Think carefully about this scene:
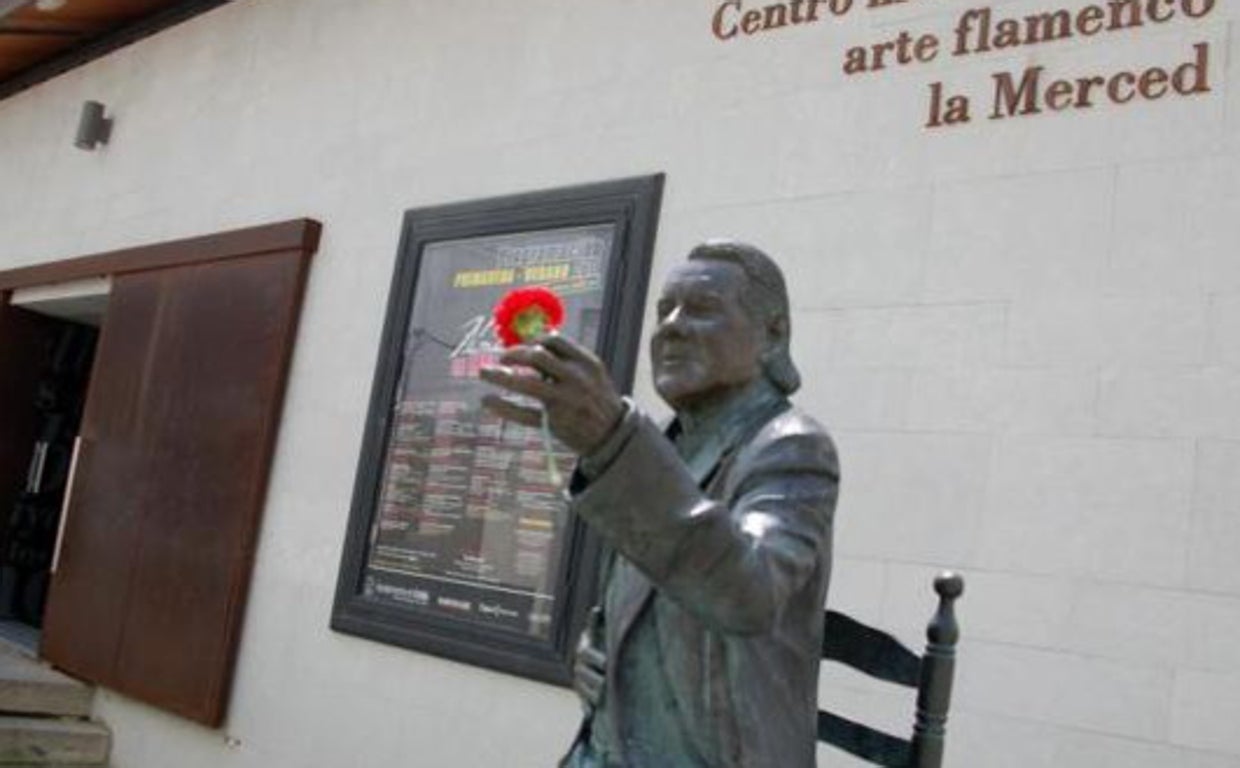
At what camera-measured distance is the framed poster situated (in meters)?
4.32

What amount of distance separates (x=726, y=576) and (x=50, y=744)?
5.70 metres

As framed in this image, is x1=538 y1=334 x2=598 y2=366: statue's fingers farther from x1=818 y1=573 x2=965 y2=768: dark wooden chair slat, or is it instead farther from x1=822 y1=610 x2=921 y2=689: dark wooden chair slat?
x1=822 y1=610 x2=921 y2=689: dark wooden chair slat

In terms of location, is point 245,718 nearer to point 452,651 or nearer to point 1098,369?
point 452,651

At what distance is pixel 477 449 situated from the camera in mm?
4695

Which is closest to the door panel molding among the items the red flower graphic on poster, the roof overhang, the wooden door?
the wooden door

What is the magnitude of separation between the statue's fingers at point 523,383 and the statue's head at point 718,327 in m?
0.41

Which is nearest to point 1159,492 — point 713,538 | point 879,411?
point 879,411

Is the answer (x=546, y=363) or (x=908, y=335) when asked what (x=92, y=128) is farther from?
(x=546, y=363)

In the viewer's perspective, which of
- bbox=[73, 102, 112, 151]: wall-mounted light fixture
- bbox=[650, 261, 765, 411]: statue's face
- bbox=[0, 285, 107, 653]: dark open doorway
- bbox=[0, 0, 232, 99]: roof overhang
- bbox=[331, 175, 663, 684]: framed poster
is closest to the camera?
bbox=[650, 261, 765, 411]: statue's face

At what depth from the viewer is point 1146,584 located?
10.00 feet

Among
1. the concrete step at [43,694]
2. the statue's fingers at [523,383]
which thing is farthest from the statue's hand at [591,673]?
the concrete step at [43,694]

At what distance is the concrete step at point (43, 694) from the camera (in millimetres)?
6289

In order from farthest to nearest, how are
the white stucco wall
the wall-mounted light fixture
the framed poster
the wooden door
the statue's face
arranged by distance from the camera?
the wall-mounted light fixture → the wooden door → the framed poster → the white stucco wall → the statue's face

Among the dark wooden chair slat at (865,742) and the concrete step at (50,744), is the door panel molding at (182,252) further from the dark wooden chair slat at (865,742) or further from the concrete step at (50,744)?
the dark wooden chair slat at (865,742)
